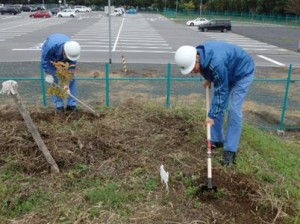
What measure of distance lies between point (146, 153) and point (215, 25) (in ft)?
95.3

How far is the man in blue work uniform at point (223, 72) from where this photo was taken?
417 cm

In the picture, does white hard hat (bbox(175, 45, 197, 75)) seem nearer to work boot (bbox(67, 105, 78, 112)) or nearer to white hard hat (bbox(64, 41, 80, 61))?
white hard hat (bbox(64, 41, 80, 61))

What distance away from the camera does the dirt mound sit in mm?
3771

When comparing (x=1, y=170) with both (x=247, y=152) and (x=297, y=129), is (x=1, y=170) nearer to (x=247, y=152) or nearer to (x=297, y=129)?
(x=247, y=152)

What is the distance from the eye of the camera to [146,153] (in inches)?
198

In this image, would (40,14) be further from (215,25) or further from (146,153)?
(146,153)

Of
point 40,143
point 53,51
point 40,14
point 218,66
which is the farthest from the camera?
point 40,14

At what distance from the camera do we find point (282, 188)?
424 centimetres

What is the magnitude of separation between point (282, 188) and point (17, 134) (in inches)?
146

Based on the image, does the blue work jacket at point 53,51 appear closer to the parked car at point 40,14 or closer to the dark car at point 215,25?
the dark car at point 215,25

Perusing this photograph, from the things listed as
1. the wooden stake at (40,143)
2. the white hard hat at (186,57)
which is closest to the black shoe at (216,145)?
the white hard hat at (186,57)

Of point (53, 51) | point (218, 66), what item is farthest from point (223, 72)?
point (53, 51)

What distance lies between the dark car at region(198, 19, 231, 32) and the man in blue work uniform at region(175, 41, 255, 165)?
92.1 ft

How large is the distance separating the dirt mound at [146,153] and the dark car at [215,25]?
87.3 feet
